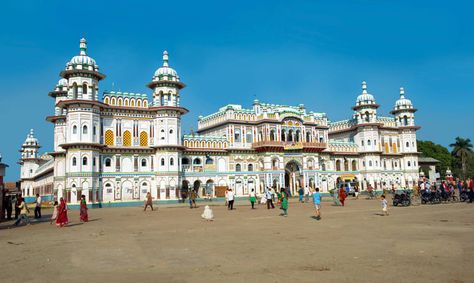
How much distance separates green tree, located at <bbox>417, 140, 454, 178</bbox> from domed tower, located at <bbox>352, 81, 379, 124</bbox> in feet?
87.2

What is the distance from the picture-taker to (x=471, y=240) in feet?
41.5

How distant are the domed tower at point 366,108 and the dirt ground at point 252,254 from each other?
2001 inches

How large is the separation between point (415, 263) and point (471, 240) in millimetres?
4381

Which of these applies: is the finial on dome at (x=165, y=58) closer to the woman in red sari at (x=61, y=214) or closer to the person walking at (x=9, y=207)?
the person walking at (x=9, y=207)

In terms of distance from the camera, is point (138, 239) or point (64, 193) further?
point (64, 193)

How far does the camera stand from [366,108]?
218 feet

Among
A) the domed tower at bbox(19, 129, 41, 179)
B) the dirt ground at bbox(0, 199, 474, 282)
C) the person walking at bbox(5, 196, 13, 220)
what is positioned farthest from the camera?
the domed tower at bbox(19, 129, 41, 179)

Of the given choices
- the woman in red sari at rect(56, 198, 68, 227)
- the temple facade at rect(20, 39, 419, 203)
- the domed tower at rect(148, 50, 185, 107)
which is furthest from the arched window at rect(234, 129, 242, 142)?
the woman in red sari at rect(56, 198, 68, 227)

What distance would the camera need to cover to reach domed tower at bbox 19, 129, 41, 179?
257 feet

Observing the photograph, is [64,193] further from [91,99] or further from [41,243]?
[41,243]

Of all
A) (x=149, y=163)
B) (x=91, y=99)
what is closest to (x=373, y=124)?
(x=149, y=163)

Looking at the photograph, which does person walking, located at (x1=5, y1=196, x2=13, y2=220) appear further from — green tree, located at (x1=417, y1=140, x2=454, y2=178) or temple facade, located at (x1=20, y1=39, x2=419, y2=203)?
green tree, located at (x1=417, y1=140, x2=454, y2=178)

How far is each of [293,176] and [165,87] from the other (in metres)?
23.2

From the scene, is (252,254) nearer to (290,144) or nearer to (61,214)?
(61,214)
